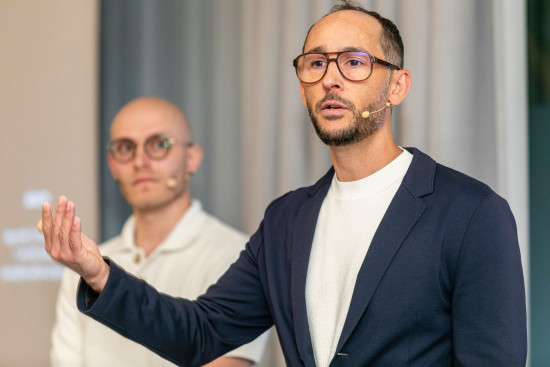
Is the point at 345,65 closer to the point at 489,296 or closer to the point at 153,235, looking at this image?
the point at 489,296

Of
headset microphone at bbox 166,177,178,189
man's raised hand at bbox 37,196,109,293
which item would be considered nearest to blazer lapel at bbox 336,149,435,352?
man's raised hand at bbox 37,196,109,293

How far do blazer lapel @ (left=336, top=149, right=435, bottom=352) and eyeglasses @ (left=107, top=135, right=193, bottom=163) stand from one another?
102cm

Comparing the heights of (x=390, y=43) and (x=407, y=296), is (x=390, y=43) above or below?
above

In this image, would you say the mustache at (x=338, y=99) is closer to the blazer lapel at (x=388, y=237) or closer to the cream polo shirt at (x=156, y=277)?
the blazer lapel at (x=388, y=237)

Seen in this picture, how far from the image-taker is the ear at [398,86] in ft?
5.22

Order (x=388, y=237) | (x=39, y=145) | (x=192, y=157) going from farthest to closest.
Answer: (x=39, y=145), (x=192, y=157), (x=388, y=237)

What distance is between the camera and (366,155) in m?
1.53

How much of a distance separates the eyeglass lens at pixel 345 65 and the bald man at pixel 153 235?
0.79m

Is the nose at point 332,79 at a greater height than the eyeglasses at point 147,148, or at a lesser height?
greater

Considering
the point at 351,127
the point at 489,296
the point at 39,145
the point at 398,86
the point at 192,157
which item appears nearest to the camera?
the point at 489,296

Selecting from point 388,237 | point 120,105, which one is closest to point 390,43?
point 388,237

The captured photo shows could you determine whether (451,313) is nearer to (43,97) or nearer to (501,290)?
(501,290)

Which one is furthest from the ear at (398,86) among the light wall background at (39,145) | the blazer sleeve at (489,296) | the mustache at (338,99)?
the light wall background at (39,145)

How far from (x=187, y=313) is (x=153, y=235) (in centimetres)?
80
